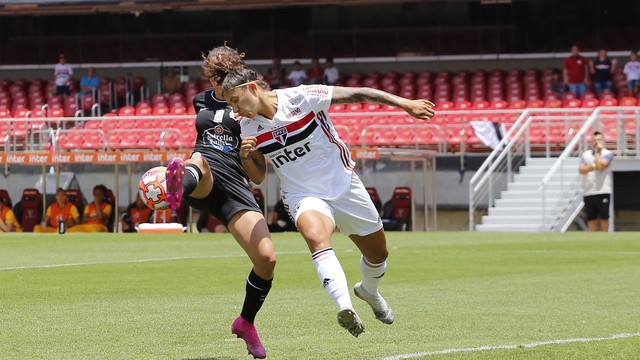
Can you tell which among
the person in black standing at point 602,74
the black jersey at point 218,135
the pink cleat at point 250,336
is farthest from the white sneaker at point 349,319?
the person in black standing at point 602,74

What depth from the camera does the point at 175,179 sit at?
340 inches

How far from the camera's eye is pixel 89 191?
1275 inches

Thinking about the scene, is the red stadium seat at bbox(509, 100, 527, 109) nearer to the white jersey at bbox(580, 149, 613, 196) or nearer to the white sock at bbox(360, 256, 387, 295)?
the white jersey at bbox(580, 149, 613, 196)

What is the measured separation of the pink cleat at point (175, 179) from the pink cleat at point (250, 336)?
3.03 feet

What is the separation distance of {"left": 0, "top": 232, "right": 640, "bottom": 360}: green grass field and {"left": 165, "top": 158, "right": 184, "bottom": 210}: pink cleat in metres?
1.05

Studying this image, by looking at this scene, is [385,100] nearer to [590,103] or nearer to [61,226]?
[61,226]

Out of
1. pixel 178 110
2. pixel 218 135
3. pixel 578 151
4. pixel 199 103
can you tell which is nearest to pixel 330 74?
pixel 178 110

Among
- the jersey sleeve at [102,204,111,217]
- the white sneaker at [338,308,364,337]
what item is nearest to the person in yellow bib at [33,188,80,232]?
the jersey sleeve at [102,204,111,217]

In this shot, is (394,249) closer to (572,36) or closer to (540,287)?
(540,287)

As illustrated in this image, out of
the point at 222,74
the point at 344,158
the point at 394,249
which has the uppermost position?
the point at 222,74

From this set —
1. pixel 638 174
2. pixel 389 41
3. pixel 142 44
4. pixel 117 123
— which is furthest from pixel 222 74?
pixel 142 44

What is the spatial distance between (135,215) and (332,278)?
71.9 ft

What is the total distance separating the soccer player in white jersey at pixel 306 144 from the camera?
344 inches

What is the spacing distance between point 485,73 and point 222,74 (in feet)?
96.4
